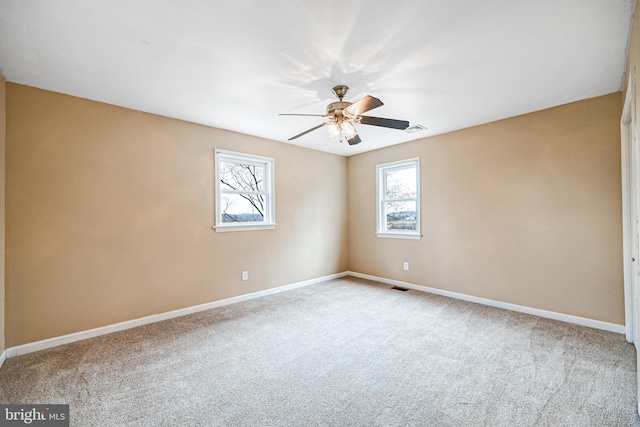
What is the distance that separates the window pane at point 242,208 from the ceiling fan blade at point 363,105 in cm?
242

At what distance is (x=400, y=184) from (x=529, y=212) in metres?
1.98

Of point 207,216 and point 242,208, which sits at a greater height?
point 242,208

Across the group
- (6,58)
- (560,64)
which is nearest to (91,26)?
(6,58)

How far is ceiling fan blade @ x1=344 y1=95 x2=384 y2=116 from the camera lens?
2236 millimetres

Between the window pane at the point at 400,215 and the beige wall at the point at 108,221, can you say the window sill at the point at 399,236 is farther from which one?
the beige wall at the point at 108,221

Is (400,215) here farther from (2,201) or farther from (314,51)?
(2,201)

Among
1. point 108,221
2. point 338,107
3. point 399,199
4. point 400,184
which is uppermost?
point 338,107

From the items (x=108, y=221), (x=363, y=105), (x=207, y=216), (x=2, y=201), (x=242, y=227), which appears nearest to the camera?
(x=363, y=105)

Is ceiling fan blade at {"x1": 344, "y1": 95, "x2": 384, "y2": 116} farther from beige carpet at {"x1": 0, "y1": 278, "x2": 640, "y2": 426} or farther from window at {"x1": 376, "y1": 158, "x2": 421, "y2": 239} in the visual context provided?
window at {"x1": 376, "y1": 158, "x2": 421, "y2": 239}

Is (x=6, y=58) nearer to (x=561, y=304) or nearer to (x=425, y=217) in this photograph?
(x=425, y=217)

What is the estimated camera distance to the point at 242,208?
430 centimetres

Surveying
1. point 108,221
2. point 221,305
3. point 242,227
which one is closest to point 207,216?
point 242,227

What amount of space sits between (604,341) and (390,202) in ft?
10.4

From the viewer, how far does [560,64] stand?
234cm
